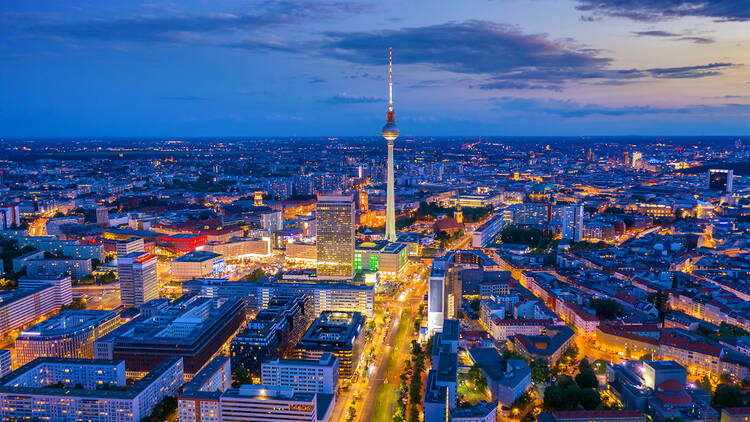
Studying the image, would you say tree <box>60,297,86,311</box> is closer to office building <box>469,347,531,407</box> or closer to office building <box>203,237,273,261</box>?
office building <box>203,237,273,261</box>

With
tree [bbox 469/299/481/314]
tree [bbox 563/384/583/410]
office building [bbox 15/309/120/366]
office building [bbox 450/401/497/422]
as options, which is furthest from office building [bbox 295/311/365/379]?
office building [bbox 15/309/120/366]

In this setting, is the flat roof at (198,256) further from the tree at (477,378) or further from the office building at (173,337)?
the tree at (477,378)

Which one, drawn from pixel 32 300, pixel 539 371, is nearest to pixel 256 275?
pixel 32 300

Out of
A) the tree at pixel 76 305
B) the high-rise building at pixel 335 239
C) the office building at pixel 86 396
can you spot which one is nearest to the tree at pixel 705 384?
the office building at pixel 86 396

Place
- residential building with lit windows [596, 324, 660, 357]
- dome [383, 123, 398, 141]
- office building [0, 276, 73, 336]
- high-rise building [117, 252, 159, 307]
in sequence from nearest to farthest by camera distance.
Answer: residential building with lit windows [596, 324, 660, 357], office building [0, 276, 73, 336], high-rise building [117, 252, 159, 307], dome [383, 123, 398, 141]

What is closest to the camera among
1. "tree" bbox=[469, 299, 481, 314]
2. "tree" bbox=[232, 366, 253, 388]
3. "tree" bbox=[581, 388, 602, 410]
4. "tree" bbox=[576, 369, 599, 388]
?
"tree" bbox=[581, 388, 602, 410]

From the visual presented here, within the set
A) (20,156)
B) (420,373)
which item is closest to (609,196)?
(420,373)

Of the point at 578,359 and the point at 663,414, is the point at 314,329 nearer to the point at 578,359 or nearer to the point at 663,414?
the point at 578,359
